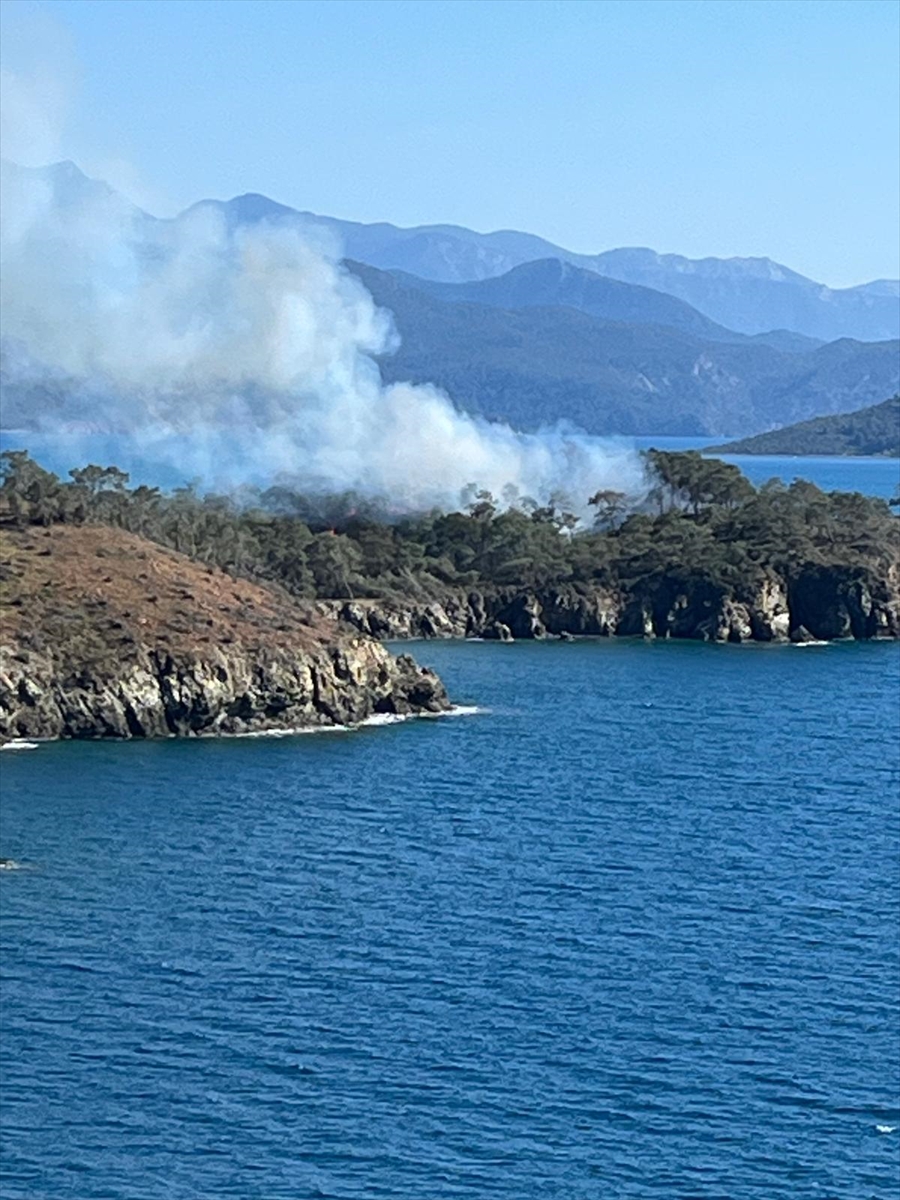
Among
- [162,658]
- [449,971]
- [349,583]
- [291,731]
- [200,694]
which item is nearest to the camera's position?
[449,971]

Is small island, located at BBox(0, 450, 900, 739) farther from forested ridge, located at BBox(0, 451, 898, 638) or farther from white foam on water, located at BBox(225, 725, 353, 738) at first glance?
white foam on water, located at BBox(225, 725, 353, 738)

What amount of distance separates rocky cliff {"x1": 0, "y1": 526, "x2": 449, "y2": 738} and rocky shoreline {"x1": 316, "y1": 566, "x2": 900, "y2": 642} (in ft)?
106

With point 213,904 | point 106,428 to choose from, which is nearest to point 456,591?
point 106,428

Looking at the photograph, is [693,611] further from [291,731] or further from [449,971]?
[449,971]

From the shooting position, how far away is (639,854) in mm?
76312

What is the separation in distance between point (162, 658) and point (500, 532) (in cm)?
5812

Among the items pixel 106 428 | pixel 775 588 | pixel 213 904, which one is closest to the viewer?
pixel 213 904

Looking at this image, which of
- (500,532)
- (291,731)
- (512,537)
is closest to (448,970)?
(291,731)

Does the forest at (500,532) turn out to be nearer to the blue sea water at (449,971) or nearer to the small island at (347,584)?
the small island at (347,584)

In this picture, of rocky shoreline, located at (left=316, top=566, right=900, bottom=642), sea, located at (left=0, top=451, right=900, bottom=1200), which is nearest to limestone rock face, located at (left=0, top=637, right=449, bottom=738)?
sea, located at (left=0, top=451, right=900, bottom=1200)

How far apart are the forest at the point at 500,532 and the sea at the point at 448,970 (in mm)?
38881

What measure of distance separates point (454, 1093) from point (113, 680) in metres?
50.6

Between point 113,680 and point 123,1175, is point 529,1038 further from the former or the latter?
point 113,680

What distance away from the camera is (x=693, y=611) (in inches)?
5753
